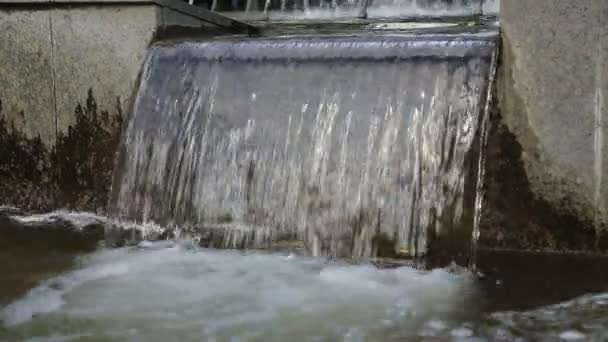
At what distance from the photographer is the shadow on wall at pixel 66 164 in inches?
199

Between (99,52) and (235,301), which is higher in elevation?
(99,52)

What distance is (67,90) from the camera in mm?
5141

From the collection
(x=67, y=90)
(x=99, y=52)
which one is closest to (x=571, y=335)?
(x=99, y=52)

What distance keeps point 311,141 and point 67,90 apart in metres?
1.95

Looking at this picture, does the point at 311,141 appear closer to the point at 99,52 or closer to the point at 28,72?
the point at 99,52

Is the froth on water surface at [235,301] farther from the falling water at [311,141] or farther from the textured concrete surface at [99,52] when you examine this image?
the textured concrete surface at [99,52]

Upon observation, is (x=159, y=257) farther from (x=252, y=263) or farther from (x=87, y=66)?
(x=87, y=66)

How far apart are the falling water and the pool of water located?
244 mm

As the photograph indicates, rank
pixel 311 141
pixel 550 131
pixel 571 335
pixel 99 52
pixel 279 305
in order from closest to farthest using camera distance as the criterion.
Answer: pixel 571 335 → pixel 279 305 → pixel 550 131 → pixel 311 141 → pixel 99 52

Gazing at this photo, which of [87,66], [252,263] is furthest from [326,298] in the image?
[87,66]

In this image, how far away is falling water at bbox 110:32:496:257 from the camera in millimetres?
3951

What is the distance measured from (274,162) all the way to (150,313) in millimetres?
1341

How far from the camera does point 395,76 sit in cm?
418

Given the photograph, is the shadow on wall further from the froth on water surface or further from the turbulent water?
the turbulent water
